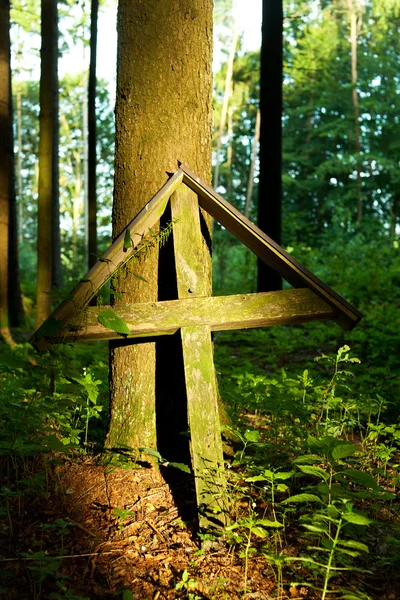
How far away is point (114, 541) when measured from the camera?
2.91 metres

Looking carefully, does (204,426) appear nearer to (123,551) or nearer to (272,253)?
(123,551)

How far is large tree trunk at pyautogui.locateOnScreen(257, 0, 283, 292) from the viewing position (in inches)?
379

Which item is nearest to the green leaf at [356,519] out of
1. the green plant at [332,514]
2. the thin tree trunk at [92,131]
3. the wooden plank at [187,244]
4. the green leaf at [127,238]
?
the green plant at [332,514]

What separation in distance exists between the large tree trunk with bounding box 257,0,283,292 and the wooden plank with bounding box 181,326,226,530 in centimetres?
642

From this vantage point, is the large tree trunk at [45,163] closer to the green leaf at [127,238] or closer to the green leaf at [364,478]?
the green leaf at [127,238]

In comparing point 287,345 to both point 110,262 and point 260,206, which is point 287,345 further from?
point 110,262

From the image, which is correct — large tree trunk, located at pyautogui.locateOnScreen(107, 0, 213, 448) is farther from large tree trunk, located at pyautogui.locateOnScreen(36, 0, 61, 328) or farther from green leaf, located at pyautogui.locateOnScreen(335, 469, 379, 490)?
large tree trunk, located at pyautogui.locateOnScreen(36, 0, 61, 328)

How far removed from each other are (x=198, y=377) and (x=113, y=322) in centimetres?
59

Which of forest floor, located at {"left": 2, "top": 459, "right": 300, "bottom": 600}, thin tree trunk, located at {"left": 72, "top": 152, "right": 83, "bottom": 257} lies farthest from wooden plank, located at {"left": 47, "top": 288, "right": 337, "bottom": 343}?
thin tree trunk, located at {"left": 72, "top": 152, "right": 83, "bottom": 257}

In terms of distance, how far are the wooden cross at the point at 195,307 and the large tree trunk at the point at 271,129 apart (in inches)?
245

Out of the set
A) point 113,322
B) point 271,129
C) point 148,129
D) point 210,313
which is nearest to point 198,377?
point 210,313

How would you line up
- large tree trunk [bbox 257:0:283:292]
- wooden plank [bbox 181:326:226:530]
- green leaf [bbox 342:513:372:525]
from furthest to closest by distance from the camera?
large tree trunk [bbox 257:0:283:292]
wooden plank [bbox 181:326:226:530]
green leaf [bbox 342:513:372:525]

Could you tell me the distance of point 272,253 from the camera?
10.8ft

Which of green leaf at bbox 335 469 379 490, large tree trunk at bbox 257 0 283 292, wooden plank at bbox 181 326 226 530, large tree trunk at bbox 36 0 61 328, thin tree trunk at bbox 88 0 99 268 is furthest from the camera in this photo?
thin tree trunk at bbox 88 0 99 268
